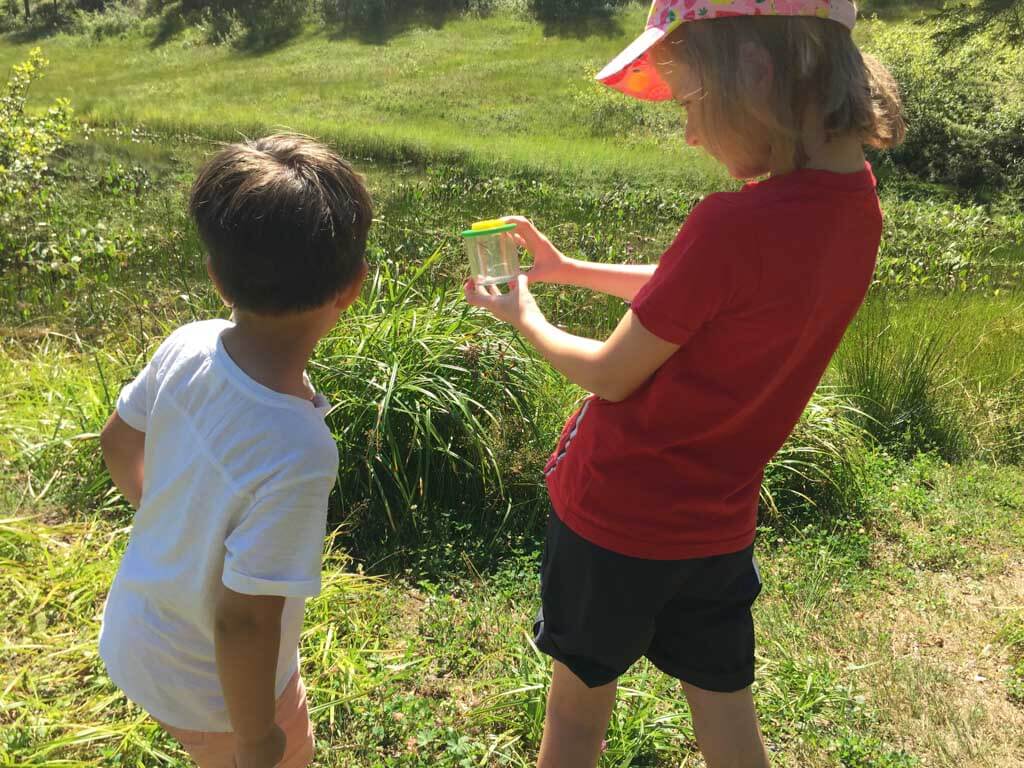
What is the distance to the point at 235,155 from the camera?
1198 millimetres

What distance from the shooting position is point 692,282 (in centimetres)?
133

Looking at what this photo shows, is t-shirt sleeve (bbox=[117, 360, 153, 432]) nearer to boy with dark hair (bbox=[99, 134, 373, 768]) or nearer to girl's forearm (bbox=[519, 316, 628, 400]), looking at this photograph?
boy with dark hair (bbox=[99, 134, 373, 768])

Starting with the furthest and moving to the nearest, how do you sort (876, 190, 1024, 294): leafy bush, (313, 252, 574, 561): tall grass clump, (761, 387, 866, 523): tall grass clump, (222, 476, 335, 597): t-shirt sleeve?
(876, 190, 1024, 294): leafy bush
(761, 387, 866, 523): tall grass clump
(313, 252, 574, 561): tall grass clump
(222, 476, 335, 597): t-shirt sleeve

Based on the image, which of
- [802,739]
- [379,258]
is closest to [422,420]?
[802,739]

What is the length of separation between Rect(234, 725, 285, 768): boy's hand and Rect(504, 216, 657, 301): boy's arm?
3.81 ft

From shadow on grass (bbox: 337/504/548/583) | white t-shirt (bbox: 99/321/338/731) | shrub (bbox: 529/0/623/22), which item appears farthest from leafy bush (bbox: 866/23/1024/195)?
white t-shirt (bbox: 99/321/338/731)

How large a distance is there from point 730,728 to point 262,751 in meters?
0.96

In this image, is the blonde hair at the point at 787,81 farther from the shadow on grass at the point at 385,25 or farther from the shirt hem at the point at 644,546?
the shadow on grass at the point at 385,25

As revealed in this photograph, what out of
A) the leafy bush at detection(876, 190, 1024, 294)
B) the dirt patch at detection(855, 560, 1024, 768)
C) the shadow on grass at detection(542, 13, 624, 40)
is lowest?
the leafy bush at detection(876, 190, 1024, 294)

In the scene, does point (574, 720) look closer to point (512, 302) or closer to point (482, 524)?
point (512, 302)

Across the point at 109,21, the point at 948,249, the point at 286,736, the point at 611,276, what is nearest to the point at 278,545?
the point at 286,736

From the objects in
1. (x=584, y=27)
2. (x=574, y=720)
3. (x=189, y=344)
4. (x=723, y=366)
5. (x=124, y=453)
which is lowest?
(x=584, y=27)

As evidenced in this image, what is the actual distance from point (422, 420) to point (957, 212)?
38.3 feet

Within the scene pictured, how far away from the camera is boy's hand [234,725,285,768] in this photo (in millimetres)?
1223
